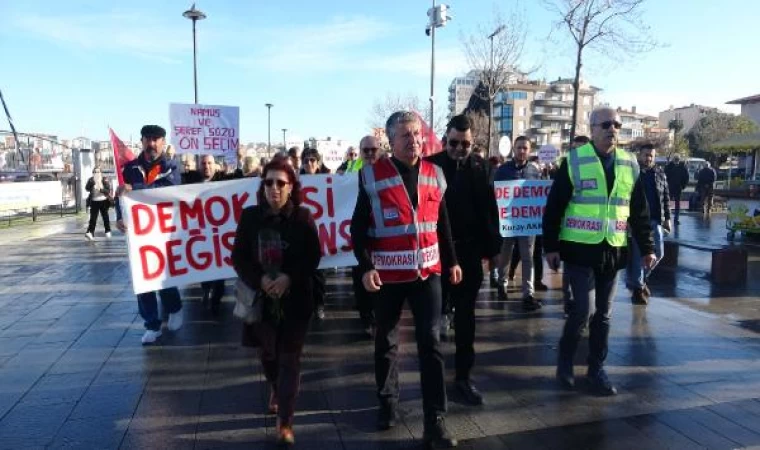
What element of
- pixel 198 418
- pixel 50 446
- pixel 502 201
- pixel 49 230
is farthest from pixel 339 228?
pixel 49 230

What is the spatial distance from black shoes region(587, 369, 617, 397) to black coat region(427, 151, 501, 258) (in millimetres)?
1229

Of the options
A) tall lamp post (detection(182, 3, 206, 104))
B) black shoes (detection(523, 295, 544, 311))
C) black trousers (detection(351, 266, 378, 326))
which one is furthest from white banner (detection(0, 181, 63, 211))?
black shoes (detection(523, 295, 544, 311))

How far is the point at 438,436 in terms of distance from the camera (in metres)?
3.49

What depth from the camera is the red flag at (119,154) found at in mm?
5496

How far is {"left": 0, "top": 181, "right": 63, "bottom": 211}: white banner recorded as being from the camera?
18844 mm

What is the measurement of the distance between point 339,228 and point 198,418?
3.20 metres

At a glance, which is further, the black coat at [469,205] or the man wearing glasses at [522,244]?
the man wearing glasses at [522,244]

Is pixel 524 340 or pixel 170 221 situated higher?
pixel 170 221

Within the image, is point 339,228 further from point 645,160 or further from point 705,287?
point 705,287

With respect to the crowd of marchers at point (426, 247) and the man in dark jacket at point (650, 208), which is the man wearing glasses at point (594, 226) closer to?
the crowd of marchers at point (426, 247)

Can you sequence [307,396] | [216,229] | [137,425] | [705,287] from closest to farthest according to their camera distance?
1. [137,425]
2. [307,396]
3. [216,229]
4. [705,287]

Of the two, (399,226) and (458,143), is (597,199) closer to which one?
(458,143)

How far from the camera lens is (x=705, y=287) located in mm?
8516

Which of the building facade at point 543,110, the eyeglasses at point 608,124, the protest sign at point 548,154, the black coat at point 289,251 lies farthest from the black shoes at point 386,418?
the building facade at point 543,110
